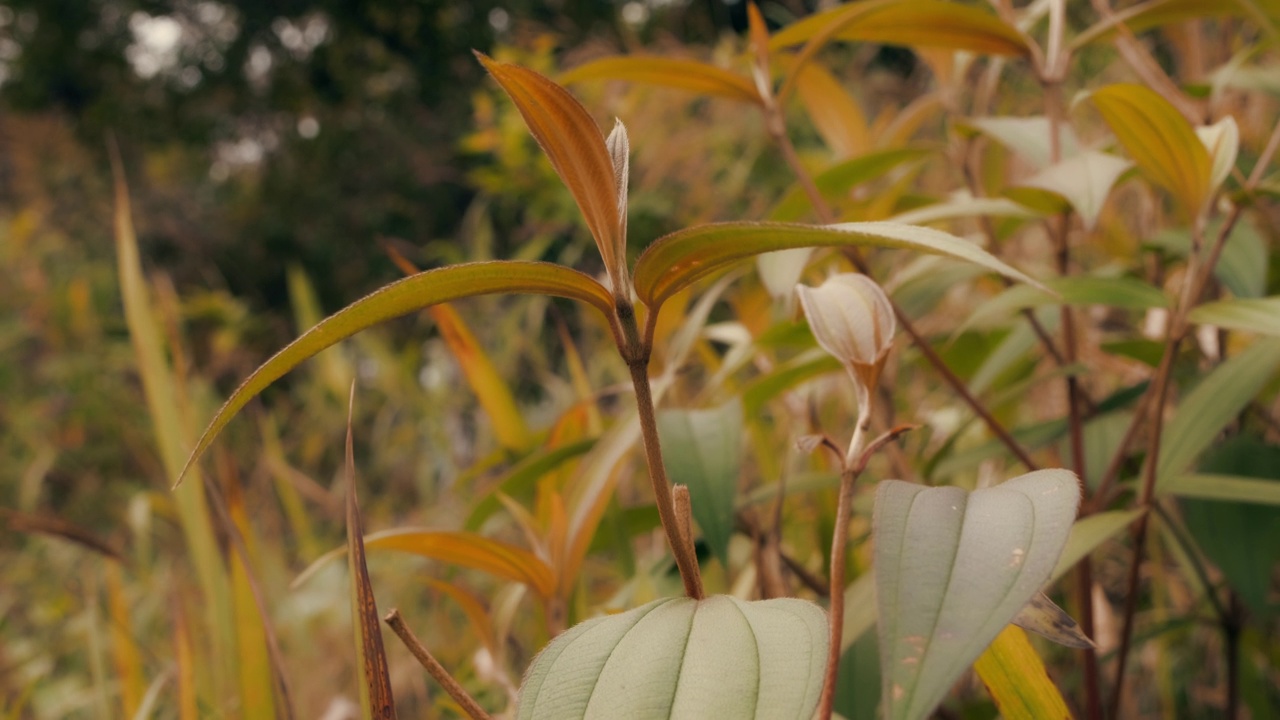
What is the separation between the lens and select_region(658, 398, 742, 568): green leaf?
0.30 meters

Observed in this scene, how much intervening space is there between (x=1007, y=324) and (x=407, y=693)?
0.64 meters

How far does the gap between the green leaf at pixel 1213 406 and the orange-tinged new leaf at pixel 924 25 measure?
0.47 ft

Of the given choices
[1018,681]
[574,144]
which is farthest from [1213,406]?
[574,144]

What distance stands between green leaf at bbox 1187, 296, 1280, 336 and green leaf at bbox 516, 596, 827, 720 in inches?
7.5

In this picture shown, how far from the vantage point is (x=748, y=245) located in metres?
0.16

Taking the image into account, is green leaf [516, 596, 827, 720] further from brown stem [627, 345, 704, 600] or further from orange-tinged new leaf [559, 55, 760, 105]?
orange-tinged new leaf [559, 55, 760, 105]

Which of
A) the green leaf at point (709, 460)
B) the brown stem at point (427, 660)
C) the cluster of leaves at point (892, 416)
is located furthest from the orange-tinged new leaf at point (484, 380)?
the brown stem at point (427, 660)

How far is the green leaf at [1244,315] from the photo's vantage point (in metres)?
0.27

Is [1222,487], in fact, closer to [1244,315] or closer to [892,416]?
A: [1244,315]

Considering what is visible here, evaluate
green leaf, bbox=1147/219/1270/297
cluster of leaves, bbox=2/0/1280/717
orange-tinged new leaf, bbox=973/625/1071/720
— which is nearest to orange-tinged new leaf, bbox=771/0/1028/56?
cluster of leaves, bbox=2/0/1280/717

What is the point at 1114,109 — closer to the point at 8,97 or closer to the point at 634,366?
the point at 634,366

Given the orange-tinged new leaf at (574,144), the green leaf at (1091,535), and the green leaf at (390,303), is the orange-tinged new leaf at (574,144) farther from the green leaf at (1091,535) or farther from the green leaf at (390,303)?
the green leaf at (1091,535)

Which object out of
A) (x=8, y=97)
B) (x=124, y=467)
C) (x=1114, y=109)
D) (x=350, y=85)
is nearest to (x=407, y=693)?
(x=1114, y=109)

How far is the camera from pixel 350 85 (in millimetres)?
4480
